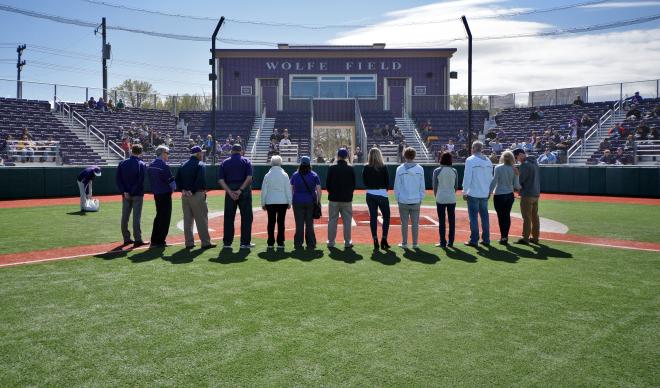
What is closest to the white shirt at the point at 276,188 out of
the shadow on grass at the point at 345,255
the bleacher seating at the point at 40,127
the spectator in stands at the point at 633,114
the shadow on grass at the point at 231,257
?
the shadow on grass at the point at 231,257

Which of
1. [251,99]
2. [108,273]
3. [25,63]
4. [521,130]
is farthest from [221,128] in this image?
[25,63]

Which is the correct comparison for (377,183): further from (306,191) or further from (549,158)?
(549,158)

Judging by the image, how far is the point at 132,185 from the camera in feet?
36.8

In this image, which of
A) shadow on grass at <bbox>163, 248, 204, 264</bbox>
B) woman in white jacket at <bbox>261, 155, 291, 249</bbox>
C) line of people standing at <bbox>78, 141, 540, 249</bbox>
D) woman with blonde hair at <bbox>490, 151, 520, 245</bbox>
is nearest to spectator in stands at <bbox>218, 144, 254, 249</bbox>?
line of people standing at <bbox>78, 141, 540, 249</bbox>

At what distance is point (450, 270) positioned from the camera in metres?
8.72

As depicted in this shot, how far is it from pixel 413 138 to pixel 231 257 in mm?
28397

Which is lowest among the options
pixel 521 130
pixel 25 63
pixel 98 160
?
pixel 98 160

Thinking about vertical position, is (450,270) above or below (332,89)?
below

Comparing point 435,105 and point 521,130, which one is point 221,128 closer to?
point 435,105

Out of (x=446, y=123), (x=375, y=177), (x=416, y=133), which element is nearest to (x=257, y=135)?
(x=416, y=133)

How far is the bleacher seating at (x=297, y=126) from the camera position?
1415 inches

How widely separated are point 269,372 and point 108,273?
4.91 meters

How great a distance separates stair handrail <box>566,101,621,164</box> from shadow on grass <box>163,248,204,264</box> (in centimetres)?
2189

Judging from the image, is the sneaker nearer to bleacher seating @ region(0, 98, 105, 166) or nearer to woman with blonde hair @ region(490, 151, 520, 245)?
woman with blonde hair @ region(490, 151, 520, 245)
